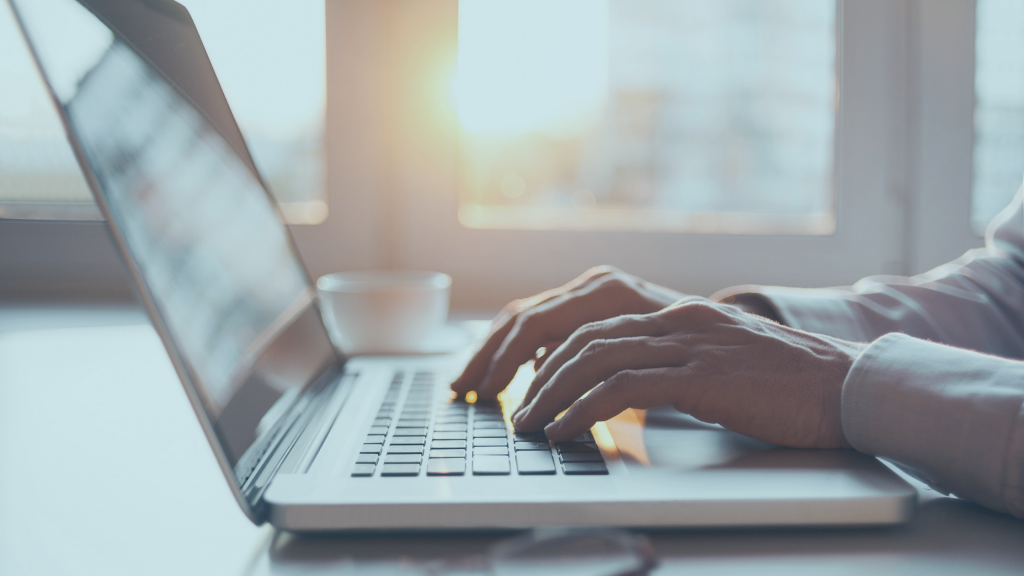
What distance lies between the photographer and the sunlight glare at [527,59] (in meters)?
1.10

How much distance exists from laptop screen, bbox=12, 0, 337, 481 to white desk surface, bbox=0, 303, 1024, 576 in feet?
0.17

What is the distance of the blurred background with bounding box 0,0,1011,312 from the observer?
3.39ft

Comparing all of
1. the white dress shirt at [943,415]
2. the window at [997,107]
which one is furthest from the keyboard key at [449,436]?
the window at [997,107]

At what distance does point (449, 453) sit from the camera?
379mm

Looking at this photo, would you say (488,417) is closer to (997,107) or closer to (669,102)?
(669,102)

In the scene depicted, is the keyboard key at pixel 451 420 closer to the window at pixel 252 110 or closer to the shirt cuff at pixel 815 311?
the shirt cuff at pixel 815 311

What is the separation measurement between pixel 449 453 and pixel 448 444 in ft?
0.06

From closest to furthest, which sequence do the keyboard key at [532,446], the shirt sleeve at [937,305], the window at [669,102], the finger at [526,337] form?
the keyboard key at [532,446], the finger at [526,337], the shirt sleeve at [937,305], the window at [669,102]

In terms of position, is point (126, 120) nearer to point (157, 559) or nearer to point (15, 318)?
point (157, 559)

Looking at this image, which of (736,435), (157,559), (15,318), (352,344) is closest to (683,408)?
(736,435)

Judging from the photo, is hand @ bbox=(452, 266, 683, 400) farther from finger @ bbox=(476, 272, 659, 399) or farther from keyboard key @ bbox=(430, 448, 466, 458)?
keyboard key @ bbox=(430, 448, 466, 458)

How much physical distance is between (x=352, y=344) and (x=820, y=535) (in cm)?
56

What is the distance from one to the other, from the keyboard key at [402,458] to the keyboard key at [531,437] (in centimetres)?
7

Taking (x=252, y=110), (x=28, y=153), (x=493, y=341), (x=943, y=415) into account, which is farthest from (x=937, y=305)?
(x=28, y=153)
